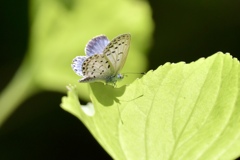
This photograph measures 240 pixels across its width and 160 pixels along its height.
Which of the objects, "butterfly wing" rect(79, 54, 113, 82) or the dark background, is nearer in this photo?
"butterfly wing" rect(79, 54, 113, 82)

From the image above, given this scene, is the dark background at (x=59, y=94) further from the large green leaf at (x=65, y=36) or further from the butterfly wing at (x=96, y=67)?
the butterfly wing at (x=96, y=67)

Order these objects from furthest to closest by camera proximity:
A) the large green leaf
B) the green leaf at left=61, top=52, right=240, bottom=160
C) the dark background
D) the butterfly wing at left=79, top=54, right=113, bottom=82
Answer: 1. the dark background
2. the large green leaf
3. the butterfly wing at left=79, top=54, right=113, bottom=82
4. the green leaf at left=61, top=52, right=240, bottom=160

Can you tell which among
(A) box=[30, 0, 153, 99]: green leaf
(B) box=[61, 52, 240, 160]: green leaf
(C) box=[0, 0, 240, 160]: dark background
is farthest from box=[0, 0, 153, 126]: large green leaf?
(B) box=[61, 52, 240, 160]: green leaf

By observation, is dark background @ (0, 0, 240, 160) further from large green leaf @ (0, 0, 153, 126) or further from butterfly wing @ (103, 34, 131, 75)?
butterfly wing @ (103, 34, 131, 75)

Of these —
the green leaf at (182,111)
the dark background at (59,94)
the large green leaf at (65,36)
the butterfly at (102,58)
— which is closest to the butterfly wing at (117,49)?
the butterfly at (102,58)

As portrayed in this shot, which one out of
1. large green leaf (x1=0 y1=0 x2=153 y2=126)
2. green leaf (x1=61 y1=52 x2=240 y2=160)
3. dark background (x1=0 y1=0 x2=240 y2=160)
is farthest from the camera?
dark background (x1=0 y1=0 x2=240 y2=160)

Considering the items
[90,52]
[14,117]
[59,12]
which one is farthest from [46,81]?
[90,52]

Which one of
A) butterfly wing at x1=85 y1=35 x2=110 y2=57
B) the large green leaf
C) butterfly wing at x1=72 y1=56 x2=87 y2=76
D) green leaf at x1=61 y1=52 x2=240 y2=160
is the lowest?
green leaf at x1=61 y1=52 x2=240 y2=160
